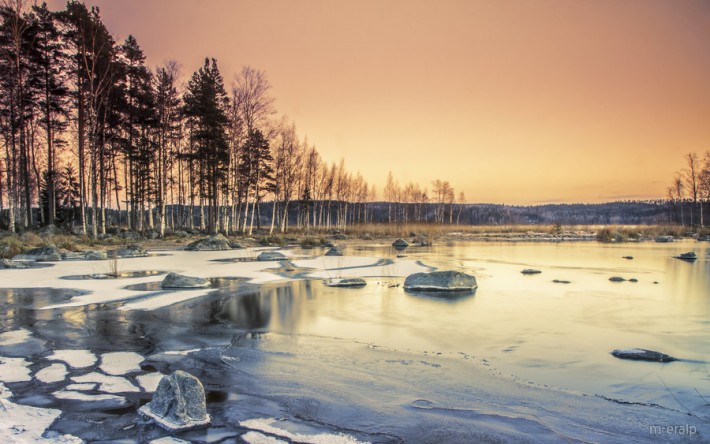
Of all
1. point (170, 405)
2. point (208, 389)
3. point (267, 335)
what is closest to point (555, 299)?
point (267, 335)

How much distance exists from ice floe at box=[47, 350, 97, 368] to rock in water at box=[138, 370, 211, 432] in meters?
1.89

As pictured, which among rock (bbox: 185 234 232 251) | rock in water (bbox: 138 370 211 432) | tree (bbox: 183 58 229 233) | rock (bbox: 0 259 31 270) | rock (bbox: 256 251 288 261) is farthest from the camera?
tree (bbox: 183 58 229 233)

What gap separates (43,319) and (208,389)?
4640 mm

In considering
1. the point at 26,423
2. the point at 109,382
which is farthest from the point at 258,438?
the point at 109,382

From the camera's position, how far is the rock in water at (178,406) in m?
3.45

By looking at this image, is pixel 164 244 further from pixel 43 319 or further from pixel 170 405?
pixel 170 405

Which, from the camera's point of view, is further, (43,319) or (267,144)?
(267,144)

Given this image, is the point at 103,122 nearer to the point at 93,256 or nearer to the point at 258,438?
the point at 93,256

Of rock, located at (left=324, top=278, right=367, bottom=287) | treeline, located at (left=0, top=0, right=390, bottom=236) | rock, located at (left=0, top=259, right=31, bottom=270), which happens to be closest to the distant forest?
treeline, located at (left=0, top=0, right=390, bottom=236)

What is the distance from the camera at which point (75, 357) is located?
206 inches

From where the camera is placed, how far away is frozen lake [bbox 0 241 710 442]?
3.63m

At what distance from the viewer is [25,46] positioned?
24.8 m

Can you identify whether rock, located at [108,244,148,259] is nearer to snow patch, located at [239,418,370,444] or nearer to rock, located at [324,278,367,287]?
rock, located at [324,278,367,287]

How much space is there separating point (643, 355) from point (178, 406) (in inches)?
222
